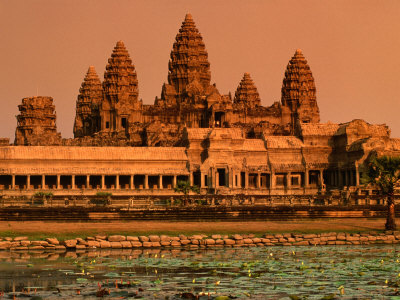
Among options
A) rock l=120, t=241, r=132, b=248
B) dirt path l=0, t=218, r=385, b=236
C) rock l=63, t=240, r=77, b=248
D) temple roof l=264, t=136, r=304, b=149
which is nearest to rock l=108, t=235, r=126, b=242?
rock l=120, t=241, r=132, b=248

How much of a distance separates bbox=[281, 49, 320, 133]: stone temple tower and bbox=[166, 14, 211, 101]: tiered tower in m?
14.9

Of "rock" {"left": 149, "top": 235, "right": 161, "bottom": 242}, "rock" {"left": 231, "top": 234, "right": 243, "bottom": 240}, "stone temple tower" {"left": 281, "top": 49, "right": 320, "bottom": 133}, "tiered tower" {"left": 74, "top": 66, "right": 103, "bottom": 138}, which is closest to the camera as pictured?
"rock" {"left": 149, "top": 235, "right": 161, "bottom": 242}

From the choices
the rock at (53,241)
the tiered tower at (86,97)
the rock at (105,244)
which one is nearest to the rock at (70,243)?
the rock at (53,241)

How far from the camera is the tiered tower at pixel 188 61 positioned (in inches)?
5625

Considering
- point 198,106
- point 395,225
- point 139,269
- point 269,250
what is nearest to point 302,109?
point 198,106

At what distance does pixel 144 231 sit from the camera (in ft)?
171

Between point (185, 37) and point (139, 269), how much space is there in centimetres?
11002

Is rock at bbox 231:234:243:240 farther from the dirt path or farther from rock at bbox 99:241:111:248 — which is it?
rock at bbox 99:241:111:248

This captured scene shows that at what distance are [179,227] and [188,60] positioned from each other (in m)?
90.1

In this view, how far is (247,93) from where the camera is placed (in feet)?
522

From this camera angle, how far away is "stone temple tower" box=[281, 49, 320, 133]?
15000 centimetres

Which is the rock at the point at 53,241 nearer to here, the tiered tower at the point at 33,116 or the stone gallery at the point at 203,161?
the stone gallery at the point at 203,161

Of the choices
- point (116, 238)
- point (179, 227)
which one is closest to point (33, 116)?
point (179, 227)

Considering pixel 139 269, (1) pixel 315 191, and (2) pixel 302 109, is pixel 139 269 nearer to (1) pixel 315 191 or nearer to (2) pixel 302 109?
(1) pixel 315 191
